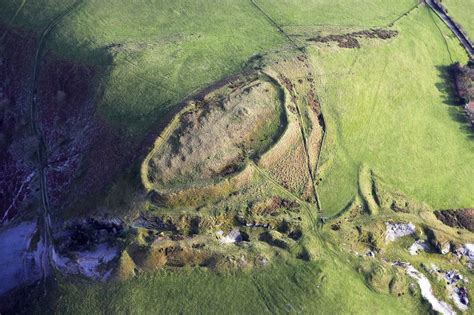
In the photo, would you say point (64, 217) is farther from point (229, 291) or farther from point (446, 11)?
point (446, 11)

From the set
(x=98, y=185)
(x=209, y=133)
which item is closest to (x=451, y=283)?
(x=209, y=133)

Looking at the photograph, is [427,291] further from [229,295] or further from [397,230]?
[229,295]

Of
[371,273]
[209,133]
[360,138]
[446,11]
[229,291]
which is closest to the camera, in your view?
[229,291]

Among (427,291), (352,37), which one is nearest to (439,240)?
(427,291)

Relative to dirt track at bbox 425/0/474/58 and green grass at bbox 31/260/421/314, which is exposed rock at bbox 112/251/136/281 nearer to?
green grass at bbox 31/260/421/314

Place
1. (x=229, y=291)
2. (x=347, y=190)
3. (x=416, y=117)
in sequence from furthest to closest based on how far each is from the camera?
1. (x=416, y=117)
2. (x=347, y=190)
3. (x=229, y=291)

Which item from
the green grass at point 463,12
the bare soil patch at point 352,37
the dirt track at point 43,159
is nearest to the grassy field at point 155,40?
the dirt track at point 43,159
